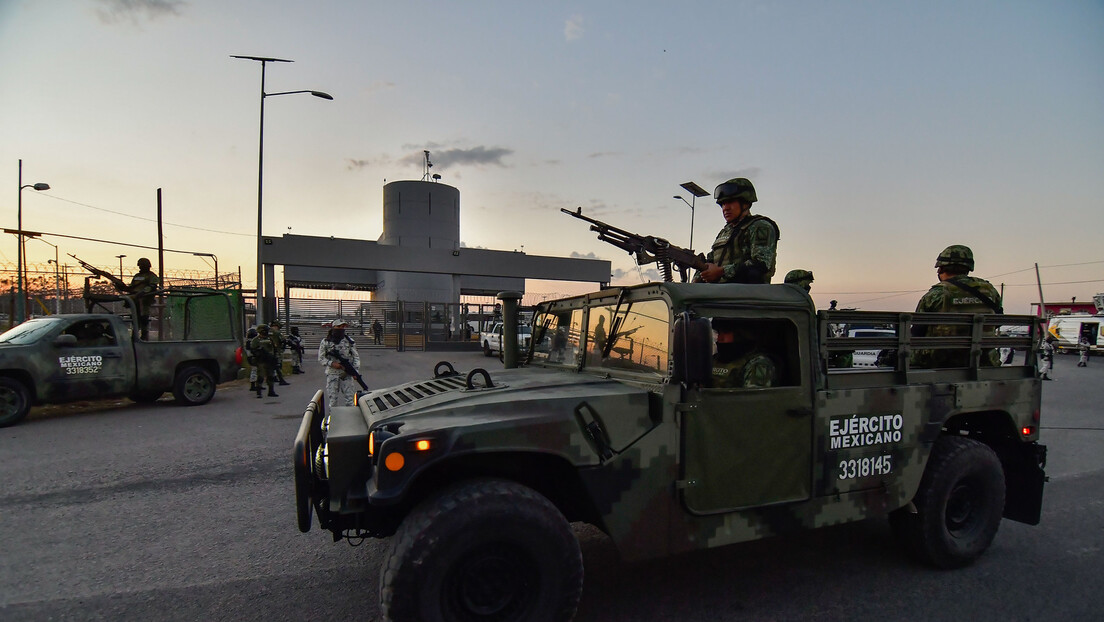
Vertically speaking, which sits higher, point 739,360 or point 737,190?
point 737,190

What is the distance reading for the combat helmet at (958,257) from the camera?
14.4ft

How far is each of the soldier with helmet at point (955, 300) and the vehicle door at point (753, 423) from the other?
1.67 metres

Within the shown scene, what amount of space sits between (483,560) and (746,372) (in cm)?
169

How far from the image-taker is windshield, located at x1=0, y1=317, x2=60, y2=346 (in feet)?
27.4

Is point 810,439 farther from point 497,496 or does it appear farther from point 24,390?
point 24,390

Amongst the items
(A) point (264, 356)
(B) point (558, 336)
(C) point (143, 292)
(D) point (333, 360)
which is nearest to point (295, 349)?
(A) point (264, 356)

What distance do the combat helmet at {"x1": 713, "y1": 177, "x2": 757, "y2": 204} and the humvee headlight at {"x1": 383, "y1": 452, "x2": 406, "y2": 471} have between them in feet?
9.88

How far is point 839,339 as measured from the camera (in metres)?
3.25

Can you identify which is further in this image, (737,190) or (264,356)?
(264,356)

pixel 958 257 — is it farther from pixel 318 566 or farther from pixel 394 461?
pixel 318 566

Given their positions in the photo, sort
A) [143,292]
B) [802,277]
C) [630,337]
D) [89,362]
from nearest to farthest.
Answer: [630,337] → [802,277] → [89,362] → [143,292]

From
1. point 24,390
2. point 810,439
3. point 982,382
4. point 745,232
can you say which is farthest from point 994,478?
point 24,390

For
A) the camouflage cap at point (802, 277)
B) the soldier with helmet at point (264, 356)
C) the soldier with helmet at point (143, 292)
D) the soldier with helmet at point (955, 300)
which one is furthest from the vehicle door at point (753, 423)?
the soldier with helmet at point (143, 292)

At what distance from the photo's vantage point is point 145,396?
33.3 ft
